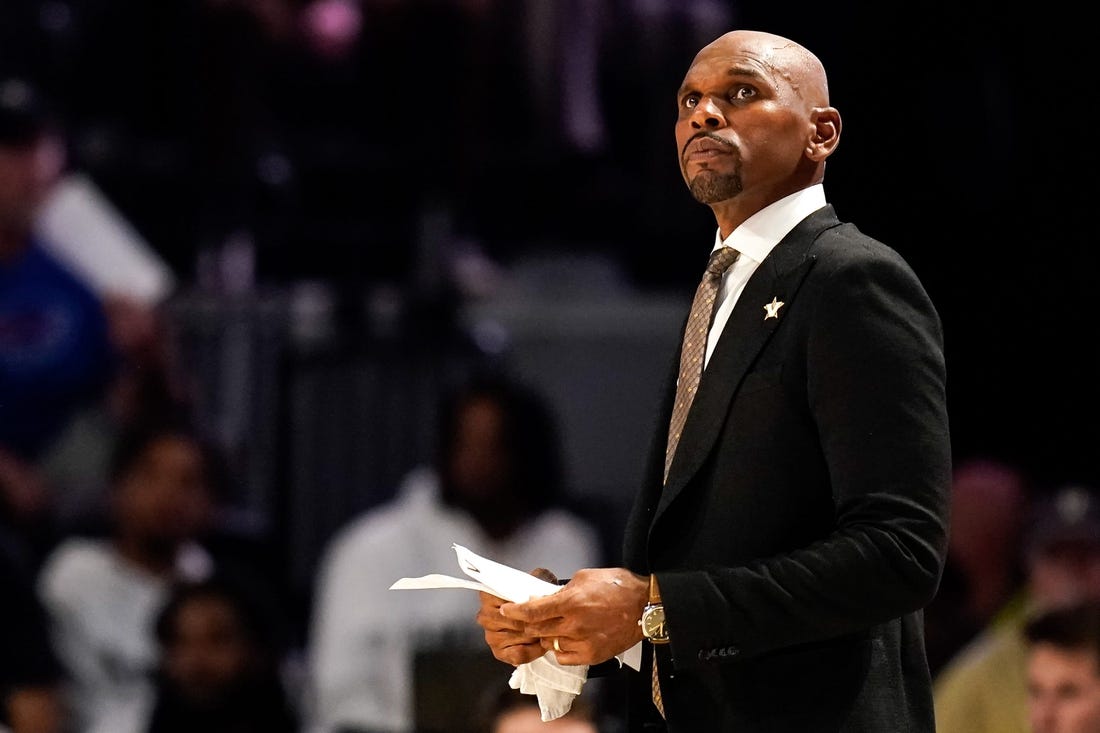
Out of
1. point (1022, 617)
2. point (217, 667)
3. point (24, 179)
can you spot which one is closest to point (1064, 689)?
point (1022, 617)

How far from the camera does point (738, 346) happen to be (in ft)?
5.93

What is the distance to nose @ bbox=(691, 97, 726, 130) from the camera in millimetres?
1834

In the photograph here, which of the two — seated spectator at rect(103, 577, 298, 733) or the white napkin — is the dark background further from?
the white napkin

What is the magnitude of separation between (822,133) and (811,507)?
1.39 feet

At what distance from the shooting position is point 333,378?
5613 millimetres

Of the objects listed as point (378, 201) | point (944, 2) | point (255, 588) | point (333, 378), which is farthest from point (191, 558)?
point (944, 2)

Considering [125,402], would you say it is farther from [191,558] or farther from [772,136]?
[772,136]

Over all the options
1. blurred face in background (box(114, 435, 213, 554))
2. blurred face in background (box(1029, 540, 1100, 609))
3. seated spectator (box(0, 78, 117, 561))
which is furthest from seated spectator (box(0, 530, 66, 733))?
blurred face in background (box(1029, 540, 1100, 609))

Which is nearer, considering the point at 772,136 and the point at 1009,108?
the point at 772,136

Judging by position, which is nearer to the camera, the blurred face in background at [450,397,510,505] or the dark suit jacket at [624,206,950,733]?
the dark suit jacket at [624,206,950,733]

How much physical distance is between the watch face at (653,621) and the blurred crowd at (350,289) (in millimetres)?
2181

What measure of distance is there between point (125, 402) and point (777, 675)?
13.1 ft

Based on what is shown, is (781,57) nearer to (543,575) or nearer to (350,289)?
(543,575)

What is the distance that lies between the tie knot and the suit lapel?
0.19ft
